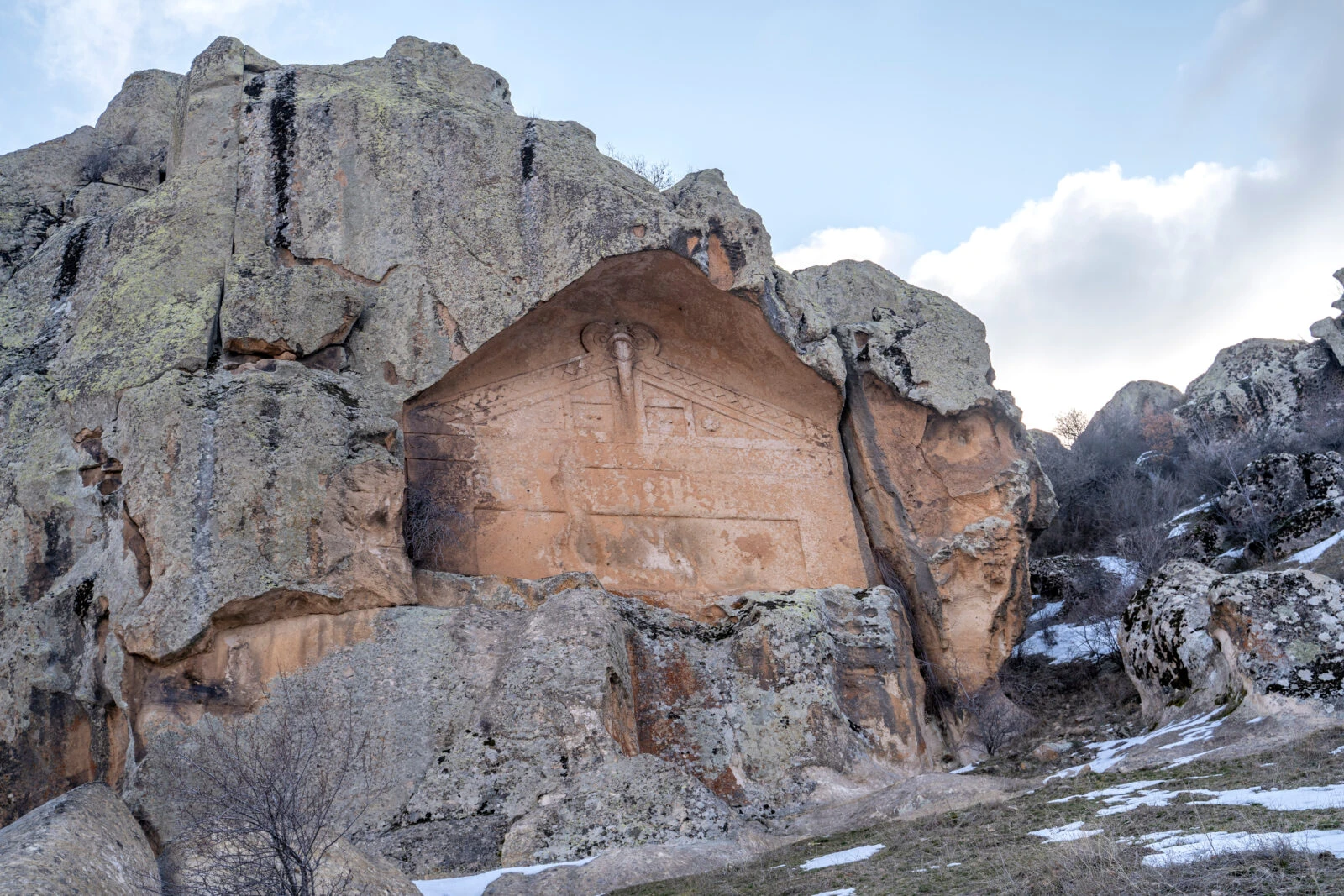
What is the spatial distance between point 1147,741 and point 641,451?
20.8 ft

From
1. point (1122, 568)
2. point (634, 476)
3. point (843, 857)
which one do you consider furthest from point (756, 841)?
point (1122, 568)

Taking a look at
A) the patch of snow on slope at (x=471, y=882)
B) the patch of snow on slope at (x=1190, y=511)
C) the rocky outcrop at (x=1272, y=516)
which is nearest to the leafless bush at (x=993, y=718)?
the rocky outcrop at (x=1272, y=516)

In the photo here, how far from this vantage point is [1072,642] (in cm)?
1716

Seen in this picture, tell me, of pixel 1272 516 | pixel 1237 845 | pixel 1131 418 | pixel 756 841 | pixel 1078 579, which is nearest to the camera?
pixel 1237 845

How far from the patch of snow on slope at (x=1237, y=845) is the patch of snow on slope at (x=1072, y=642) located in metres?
10.5

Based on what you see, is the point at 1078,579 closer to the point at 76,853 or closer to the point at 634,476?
the point at 634,476

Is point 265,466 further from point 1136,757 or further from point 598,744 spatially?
point 1136,757

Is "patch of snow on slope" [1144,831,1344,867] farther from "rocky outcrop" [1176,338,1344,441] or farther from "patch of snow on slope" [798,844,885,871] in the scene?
"rocky outcrop" [1176,338,1344,441]

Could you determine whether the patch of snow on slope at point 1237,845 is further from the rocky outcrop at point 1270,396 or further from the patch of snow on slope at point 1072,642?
the rocky outcrop at point 1270,396

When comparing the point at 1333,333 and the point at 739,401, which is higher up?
the point at 1333,333

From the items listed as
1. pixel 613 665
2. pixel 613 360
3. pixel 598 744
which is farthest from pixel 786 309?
pixel 598 744

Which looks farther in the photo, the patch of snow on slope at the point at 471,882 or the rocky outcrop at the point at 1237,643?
the rocky outcrop at the point at 1237,643

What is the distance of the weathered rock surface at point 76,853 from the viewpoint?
611 cm

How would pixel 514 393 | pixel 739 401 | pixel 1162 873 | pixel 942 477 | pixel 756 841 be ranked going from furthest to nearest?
pixel 942 477, pixel 739 401, pixel 514 393, pixel 756 841, pixel 1162 873
